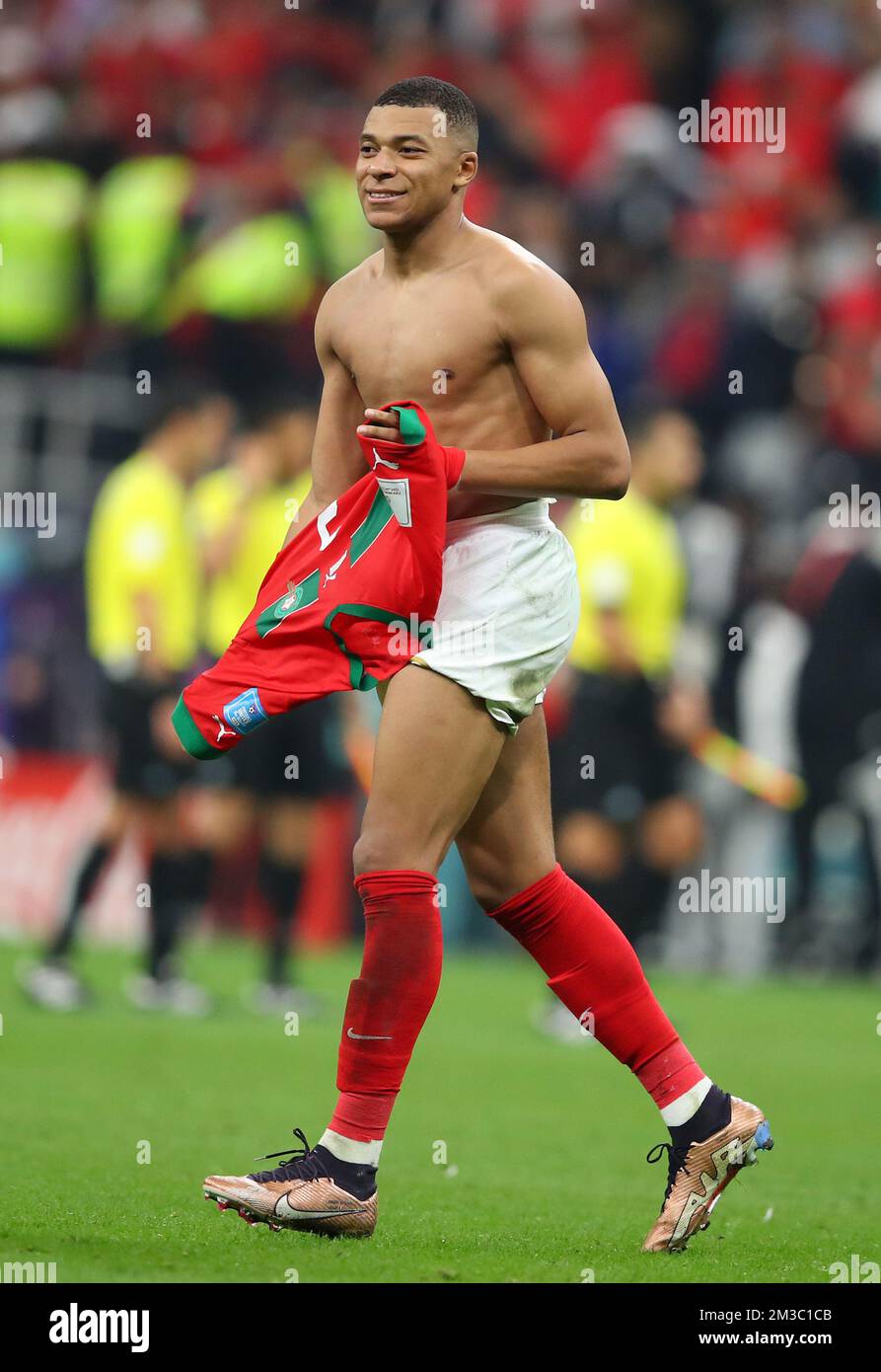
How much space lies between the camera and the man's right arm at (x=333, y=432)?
15.8 ft

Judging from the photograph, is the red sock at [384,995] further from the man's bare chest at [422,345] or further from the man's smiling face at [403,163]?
the man's smiling face at [403,163]

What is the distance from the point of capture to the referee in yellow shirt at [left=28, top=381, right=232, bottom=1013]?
355 inches

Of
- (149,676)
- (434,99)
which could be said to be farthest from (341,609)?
(149,676)

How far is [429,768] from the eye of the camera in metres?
4.44

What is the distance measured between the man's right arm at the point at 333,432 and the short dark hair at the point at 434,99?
0.49 m

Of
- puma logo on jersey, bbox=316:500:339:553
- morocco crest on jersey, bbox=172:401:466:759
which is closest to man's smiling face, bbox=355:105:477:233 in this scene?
morocco crest on jersey, bbox=172:401:466:759

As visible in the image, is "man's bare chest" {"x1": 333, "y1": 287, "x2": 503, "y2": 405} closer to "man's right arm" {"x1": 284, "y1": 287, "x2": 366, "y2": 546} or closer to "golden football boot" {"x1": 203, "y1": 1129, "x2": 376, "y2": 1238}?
"man's right arm" {"x1": 284, "y1": 287, "x2": 366, "y2": 546}

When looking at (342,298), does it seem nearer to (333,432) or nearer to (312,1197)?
(333,432)

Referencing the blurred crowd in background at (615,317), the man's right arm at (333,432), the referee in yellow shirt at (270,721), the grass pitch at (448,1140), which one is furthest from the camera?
the blurred crowd in background at (615,317)

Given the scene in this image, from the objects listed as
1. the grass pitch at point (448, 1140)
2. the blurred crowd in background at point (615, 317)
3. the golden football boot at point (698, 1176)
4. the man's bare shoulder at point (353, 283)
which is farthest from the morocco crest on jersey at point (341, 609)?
the blurred crowd in background at point (615, 317)

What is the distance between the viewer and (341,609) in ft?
14.7

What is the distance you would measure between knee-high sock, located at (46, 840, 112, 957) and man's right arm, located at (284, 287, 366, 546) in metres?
4.60

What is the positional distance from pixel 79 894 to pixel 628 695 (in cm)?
274

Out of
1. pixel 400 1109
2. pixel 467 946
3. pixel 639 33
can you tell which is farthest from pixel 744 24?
pixel 400 1109
